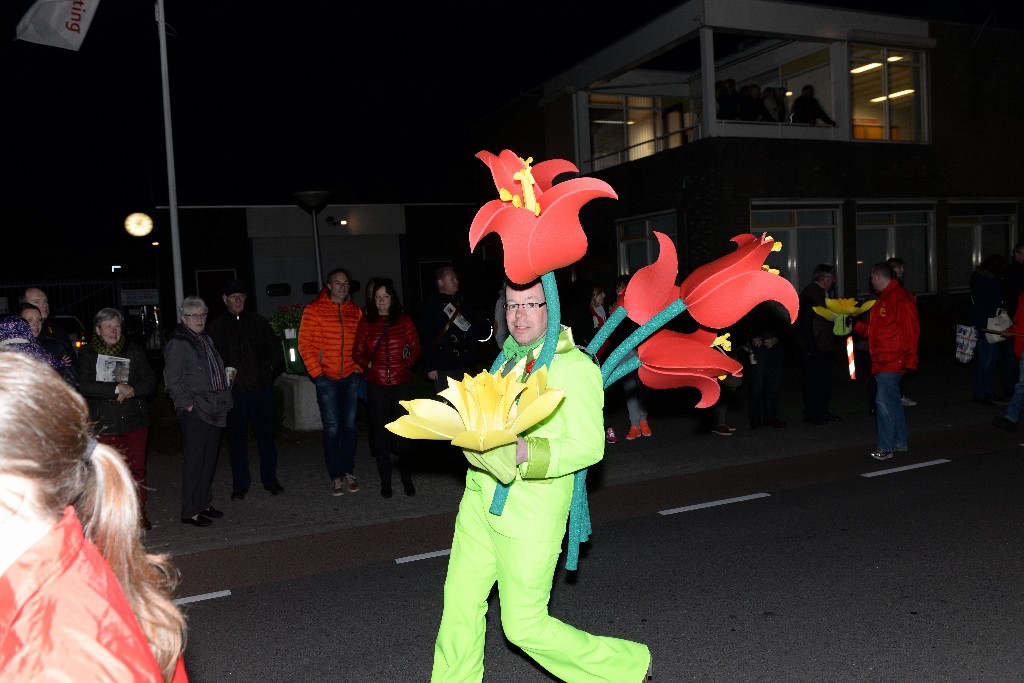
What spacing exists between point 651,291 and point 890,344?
591cm

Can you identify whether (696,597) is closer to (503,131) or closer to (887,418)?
(887,418)

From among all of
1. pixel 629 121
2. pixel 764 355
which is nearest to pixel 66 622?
pixel 764 355

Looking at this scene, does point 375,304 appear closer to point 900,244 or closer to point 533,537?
point 533,537

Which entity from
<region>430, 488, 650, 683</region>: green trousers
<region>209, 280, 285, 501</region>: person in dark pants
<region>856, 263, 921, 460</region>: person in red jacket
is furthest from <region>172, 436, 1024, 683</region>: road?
<region>209, 280, 285, 501</region>: person in dark pants

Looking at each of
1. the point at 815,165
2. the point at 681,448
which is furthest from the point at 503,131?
the point at 681,448

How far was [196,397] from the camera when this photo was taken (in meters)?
6.62

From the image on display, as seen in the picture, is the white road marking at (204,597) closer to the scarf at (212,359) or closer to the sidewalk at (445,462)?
the sidewalk at (445,462)

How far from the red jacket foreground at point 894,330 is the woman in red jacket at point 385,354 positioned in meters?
4.40

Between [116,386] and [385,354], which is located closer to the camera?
[116,386]

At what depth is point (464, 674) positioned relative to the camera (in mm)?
3119

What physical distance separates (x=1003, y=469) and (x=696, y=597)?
4400mm

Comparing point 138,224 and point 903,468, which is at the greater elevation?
point 138,224

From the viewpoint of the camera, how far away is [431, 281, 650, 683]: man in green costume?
112 inches

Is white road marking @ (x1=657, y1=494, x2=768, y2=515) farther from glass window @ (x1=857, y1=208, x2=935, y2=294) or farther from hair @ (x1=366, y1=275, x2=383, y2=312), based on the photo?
glass window @ (x1=857, y1=208, x2=935, y2=294)
